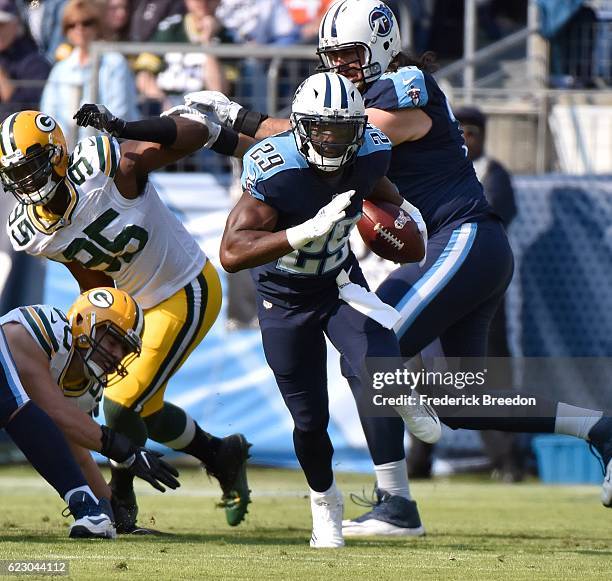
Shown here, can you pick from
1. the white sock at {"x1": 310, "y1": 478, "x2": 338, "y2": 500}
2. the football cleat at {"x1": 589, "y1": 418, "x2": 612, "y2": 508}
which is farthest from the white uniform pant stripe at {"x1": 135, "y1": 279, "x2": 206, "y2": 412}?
the football cleat at {"x1": 589, "y1": 418, "x2": 612, "y2": 508}

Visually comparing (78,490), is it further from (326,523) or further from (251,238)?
(251,238)

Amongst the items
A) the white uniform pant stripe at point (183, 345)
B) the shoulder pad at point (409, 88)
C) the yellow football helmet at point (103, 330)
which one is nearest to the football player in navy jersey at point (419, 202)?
the shoulder pad at point (409, 88)

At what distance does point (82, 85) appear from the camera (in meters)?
9.44

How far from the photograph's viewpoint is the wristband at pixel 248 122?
5562mm

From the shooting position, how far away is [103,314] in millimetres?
5066

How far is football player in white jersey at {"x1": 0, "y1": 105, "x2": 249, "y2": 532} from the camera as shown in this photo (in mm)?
5297

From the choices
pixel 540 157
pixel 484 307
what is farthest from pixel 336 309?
pixel 540 157

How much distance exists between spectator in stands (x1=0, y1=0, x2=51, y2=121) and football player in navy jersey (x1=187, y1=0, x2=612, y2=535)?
4.71 metres

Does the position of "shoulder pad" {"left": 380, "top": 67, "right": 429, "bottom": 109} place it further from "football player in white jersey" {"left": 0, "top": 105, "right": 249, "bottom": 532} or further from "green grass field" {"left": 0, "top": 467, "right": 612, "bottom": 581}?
"green grass field" {"left": 0, "top": 467, "right": 612, "bottom": 581}

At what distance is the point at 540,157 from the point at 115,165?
507 centimetres

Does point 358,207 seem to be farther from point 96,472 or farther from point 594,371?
point 594,371

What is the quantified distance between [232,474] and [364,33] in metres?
2.14

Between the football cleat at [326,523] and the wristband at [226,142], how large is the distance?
5.09ft

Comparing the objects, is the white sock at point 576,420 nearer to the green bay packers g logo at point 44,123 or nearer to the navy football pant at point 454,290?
the navy football pant at point 454,290
